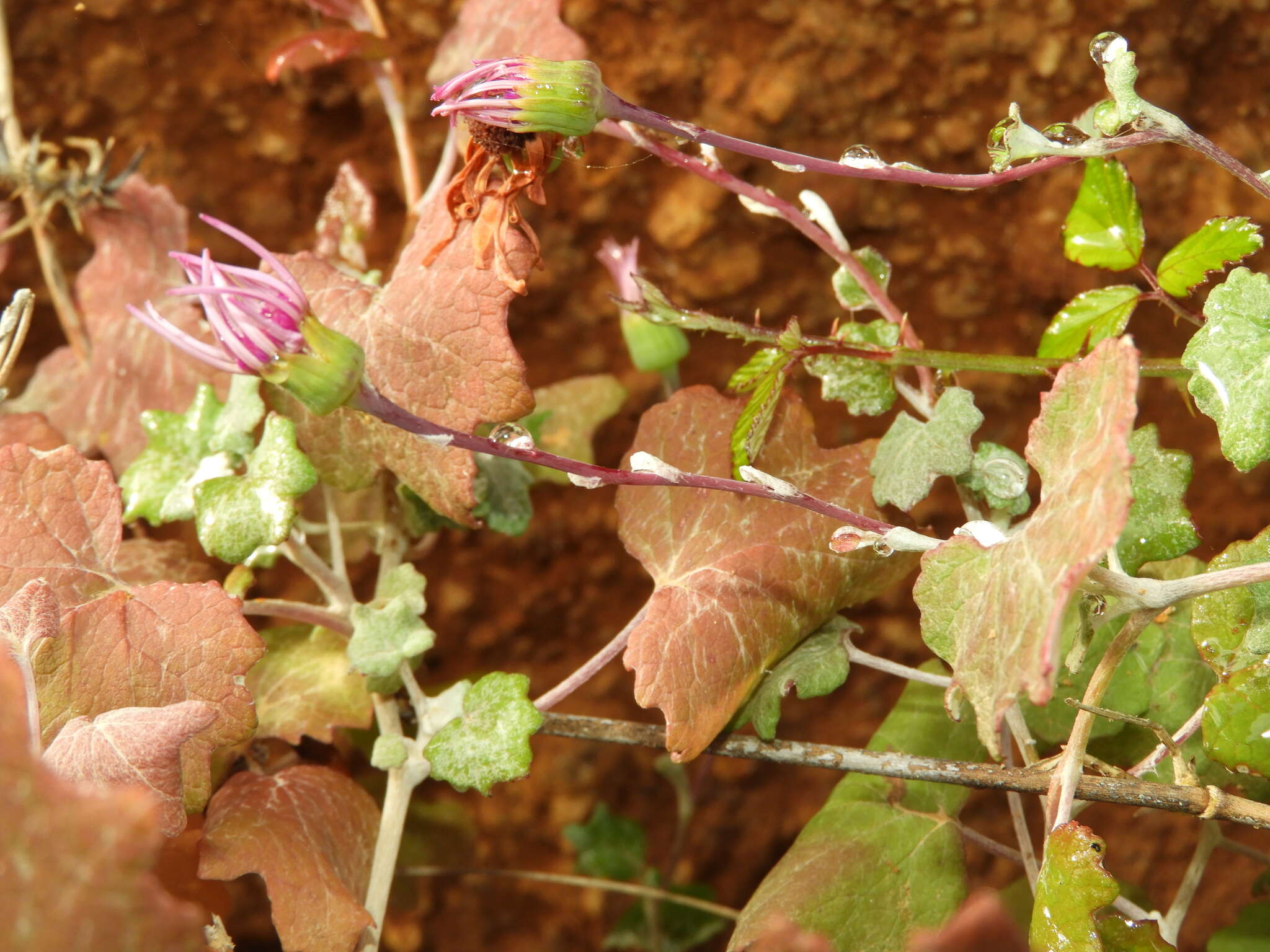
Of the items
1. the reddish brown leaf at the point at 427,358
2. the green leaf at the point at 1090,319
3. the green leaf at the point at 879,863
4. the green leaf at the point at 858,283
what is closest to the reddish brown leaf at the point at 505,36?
the reddish brown leaf at the point at 427,358

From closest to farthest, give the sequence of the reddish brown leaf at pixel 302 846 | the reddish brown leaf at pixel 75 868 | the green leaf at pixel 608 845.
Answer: the reddish brown leaf at pixel 75 868 < the reddish brown leaf at pixel 302 846 < the green leaf at pixel 608 845

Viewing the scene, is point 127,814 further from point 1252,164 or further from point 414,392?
point 1252,164

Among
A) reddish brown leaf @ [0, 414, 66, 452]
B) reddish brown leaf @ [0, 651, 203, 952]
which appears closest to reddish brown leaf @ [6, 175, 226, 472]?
reddish brown leaf @ [0, 414, 66, 452]

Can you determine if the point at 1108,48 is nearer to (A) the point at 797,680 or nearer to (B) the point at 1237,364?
(B) the point at 1237,364

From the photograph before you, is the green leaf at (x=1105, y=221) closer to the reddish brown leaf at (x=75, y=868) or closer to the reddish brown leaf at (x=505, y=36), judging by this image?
the reddish brown leaf at (x=505, y=36)

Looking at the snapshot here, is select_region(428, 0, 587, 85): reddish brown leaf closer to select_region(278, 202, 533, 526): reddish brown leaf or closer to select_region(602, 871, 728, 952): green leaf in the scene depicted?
select_region(278, 202, 533, 526): reddish brown leaf

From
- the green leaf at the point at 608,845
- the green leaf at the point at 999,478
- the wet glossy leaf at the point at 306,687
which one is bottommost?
the green leaf at the point at 608,845
